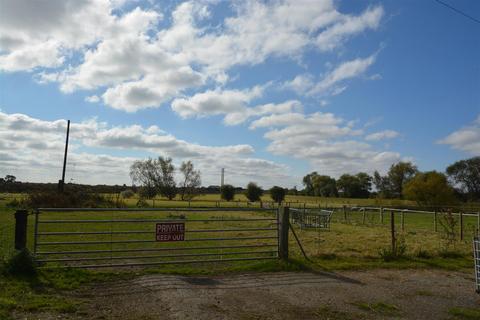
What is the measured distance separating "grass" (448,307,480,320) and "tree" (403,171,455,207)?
65076 mm

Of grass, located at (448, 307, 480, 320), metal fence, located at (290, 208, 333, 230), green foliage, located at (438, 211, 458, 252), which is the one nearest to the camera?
grass, located at (448, 307, 480, 320)

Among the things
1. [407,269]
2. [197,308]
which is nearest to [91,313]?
[197,308]

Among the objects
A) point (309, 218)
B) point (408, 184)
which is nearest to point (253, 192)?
point (408, 184)

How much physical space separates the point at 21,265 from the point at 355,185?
10604 cm

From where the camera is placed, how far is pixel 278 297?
7922mm

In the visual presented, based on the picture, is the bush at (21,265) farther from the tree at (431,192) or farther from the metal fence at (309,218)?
the tree at (431,192)

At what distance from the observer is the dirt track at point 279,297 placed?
687 cm

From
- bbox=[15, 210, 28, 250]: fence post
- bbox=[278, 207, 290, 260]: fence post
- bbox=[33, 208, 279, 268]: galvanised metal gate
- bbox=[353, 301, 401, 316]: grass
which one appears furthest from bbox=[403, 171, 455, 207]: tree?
bbox=[15, 210, 28, 250]: fence post

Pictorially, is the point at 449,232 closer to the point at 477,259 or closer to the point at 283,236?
the point at 477,259

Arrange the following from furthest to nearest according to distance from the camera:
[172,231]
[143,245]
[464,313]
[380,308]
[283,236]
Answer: [143,245], [283,236], [172,231], [380,308], [464,313]

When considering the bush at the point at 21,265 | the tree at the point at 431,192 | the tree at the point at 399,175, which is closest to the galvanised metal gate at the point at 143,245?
the bush at the point at 21,265

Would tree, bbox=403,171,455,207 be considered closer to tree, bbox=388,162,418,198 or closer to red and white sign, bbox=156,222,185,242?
tree, bbox=388,162,418,198

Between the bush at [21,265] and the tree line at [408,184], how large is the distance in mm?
66921

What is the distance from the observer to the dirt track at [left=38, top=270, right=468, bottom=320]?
6.87 m
